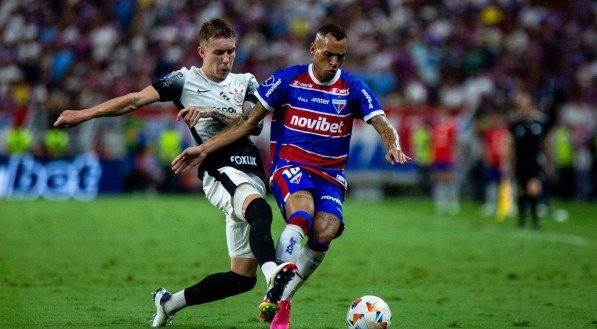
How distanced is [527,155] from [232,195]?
13.0m

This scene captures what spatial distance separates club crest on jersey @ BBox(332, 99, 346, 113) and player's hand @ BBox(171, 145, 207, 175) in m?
1.08

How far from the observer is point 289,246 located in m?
7.72

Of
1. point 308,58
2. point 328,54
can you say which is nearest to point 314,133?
point 328,54

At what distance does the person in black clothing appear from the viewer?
20141mm

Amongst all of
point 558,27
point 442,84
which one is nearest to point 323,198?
point 442,84

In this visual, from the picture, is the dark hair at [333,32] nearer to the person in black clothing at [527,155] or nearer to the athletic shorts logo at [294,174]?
the athletic shorts logo at [294,174]

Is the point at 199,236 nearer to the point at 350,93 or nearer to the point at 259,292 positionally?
the point at 259,292

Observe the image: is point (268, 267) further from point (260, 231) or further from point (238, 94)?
point (238, 94)

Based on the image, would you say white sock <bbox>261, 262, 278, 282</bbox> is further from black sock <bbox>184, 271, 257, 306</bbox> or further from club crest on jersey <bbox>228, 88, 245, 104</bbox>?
club crest on jersey <bbox>228, 88, 245, 104</bbox>

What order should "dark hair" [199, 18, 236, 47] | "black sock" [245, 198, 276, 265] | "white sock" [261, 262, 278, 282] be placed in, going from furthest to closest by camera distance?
"dark hair" [199, 18, 236, 47] → "black sock" [245, 198, 276, 265] → "white sock" [261, 262, 278, 282]

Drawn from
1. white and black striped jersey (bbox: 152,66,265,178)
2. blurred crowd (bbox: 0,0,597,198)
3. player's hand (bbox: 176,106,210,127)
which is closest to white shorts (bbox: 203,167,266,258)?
white and black striped jersey (bbox: 152,66,265,178)

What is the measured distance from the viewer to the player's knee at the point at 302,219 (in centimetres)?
786

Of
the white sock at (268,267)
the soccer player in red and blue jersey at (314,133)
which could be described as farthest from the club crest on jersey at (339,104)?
the white sock at (268,267)

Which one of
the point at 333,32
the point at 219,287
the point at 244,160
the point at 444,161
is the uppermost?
the point at 444,161
